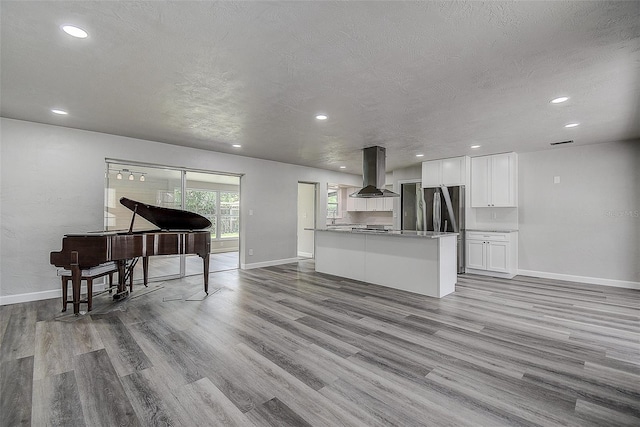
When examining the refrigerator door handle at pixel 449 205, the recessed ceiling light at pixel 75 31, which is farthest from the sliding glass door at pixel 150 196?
the refrigerator door handle at pixel 449 205

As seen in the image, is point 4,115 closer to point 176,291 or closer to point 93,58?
point 93,58

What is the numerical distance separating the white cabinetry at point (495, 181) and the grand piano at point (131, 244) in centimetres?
520

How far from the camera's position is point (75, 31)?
74.9 inches

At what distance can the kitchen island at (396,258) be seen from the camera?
4.08 meters

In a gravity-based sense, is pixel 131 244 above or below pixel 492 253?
above

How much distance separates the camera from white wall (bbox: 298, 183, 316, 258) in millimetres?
7992

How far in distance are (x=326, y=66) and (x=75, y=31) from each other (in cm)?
173

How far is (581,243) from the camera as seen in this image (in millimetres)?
5016

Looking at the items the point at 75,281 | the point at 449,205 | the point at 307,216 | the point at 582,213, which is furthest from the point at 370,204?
the point at 75,281

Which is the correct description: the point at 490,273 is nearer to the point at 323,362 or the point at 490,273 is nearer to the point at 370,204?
the point at 370,204

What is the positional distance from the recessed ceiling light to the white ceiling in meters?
0.05

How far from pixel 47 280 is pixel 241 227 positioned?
3092 mm

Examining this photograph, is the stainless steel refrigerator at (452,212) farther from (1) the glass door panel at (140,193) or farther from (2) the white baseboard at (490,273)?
(1) the glass door panel at (140,193)

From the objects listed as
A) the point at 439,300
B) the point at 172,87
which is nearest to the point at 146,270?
the point at 172,87
